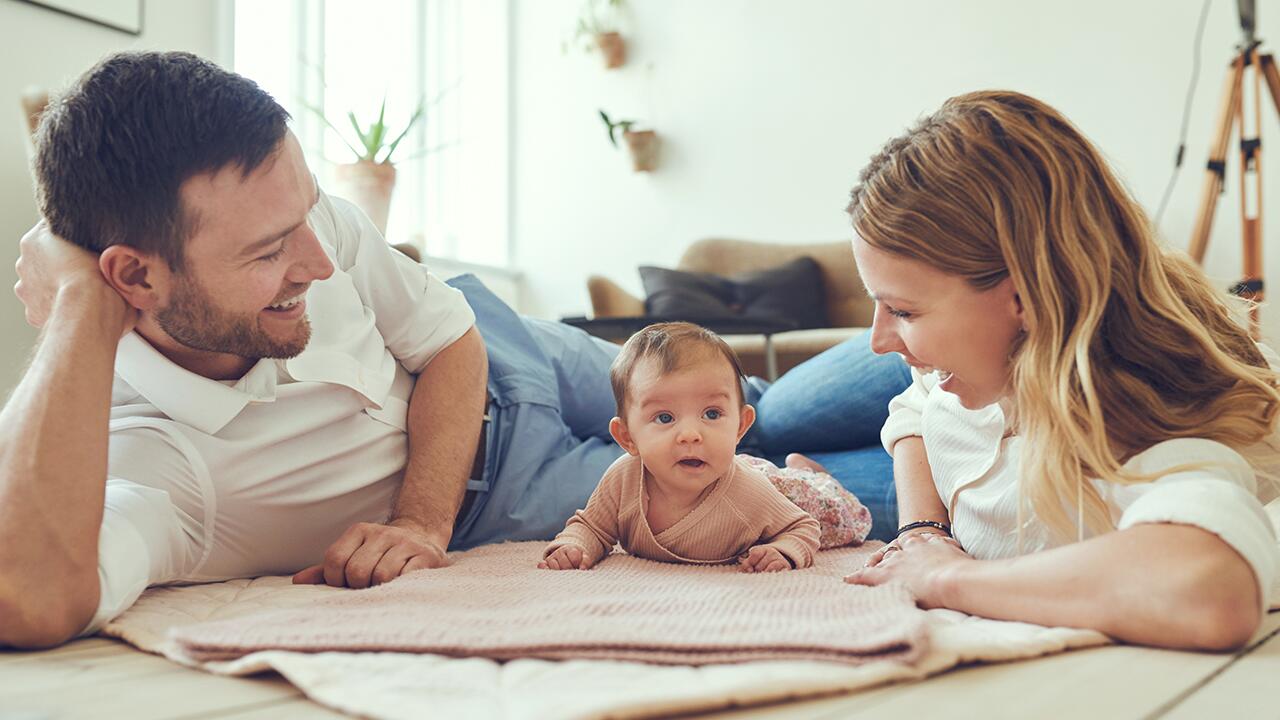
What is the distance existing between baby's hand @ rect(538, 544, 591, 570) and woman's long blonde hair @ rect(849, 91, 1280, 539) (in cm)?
56

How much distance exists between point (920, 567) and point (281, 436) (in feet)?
2.69

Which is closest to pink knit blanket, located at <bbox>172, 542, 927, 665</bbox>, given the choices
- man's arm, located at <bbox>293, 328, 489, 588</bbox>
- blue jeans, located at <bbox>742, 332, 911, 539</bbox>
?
man's arm, located at <bbox>293, 328, 489, 588</bbox>

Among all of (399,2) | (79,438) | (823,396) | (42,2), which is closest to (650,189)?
(399,2)

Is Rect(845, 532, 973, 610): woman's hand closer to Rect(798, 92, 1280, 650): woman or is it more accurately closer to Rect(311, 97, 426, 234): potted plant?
Rect(798, 92, 1280, 650): woman

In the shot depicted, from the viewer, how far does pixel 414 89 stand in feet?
16.4

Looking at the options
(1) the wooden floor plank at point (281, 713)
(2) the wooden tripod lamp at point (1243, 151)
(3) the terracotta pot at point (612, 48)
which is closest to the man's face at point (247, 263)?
(1) the wooden floor plank at point (281, 713)

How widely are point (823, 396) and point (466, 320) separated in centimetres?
74

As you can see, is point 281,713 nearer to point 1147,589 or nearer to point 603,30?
point 1147,589

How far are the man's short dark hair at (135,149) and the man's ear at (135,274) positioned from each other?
1 cm

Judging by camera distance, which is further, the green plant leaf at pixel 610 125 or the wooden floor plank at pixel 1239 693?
the green plant leaf at pixel 610 125

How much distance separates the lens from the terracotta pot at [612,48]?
5.14 metres

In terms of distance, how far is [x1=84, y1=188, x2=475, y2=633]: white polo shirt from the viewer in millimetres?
1196

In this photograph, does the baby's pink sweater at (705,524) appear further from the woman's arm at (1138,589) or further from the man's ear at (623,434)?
the woman's arm at (1138,589)

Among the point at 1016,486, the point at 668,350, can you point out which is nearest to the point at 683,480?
the point at 668,350
